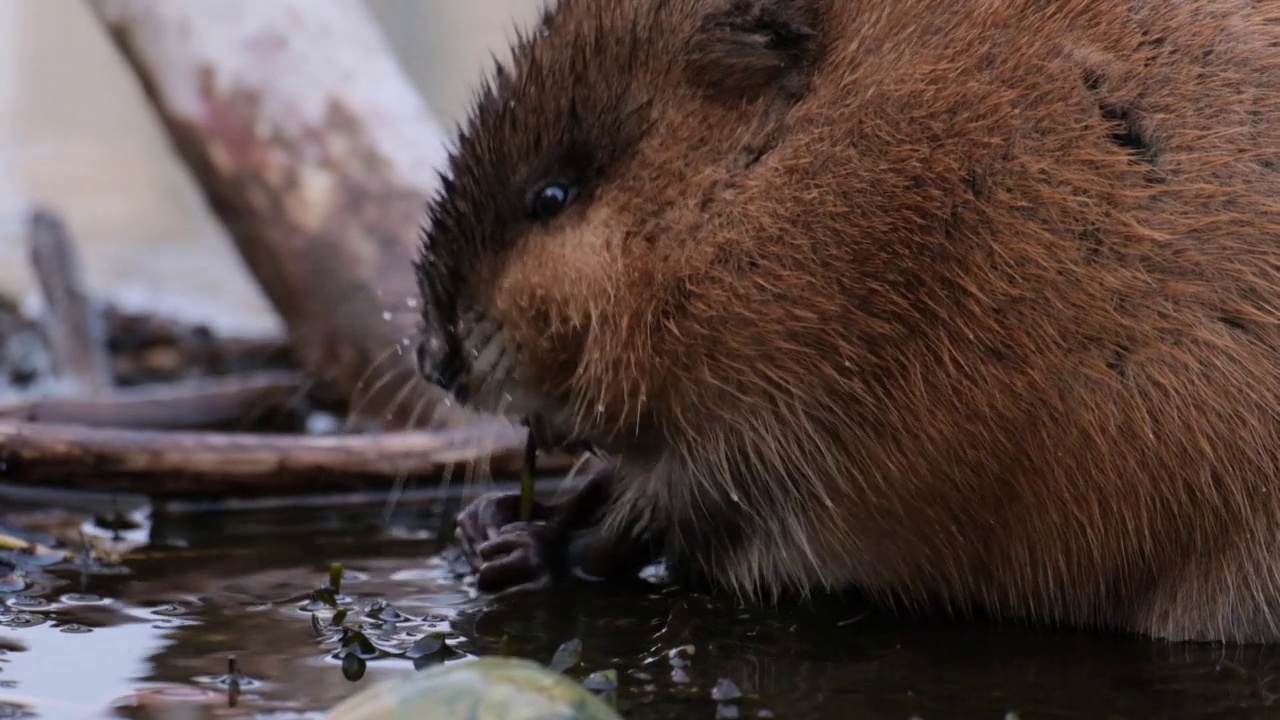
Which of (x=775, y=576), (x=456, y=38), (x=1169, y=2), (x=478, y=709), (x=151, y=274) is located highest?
(x=456, y=38)

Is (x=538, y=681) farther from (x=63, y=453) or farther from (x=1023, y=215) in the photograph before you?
(x=63, y=453)

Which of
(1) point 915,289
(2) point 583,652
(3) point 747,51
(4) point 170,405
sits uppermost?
(4) point 170,405

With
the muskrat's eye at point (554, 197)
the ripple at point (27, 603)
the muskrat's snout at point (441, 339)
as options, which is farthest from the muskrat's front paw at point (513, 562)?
the ripple at point (27, 603)

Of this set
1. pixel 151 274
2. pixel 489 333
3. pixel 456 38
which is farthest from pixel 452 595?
pixel 456 38

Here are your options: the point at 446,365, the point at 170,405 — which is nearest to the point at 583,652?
the point at 446,365

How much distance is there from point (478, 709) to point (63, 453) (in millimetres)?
2531

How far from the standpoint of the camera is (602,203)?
11.0 ft

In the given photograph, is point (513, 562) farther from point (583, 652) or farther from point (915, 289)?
point (915, 289)

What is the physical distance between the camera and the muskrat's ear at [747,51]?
332 centimetres

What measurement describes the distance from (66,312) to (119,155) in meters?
11.6

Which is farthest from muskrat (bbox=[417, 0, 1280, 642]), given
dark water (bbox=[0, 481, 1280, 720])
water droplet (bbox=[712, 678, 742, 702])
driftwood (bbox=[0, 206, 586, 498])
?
driftwood (bbox=[0, 206, 586, 498])

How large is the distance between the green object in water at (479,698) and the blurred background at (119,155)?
4500 millimetres

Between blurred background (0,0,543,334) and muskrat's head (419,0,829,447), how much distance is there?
333cm

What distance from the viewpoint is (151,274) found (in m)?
10.3
